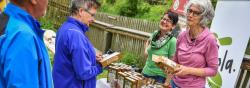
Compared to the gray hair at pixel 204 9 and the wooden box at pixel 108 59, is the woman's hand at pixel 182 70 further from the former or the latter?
the wooden box at pixel 108 59

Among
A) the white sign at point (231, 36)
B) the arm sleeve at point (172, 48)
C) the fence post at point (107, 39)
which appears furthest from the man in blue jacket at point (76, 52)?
the fence post at point (107, 39)

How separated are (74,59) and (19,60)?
1262 millimetres

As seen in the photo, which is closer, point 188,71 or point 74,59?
point 74,59

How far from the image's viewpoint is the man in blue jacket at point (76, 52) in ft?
9.11

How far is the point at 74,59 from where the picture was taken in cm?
278

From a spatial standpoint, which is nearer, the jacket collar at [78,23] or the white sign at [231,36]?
the jacket collar at [78,23]

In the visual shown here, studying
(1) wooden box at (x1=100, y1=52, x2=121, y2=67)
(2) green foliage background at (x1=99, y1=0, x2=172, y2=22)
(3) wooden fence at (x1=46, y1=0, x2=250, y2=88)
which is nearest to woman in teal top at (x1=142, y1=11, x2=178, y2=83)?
(1) wooden box at (x1=100, y1=52, x2=121, y2=67)

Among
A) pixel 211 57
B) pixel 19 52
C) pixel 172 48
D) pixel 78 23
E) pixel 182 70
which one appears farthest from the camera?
pixel 172 48

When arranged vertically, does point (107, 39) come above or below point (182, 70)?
below

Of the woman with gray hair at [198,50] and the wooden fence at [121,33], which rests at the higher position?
the woman with gray hair at [198,50]

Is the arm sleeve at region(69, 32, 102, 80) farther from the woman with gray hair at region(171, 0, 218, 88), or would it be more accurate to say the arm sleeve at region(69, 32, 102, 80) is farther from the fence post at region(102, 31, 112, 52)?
the fence post at region(102, 31, 112, 52)

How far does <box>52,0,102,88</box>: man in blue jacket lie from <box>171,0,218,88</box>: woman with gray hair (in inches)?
29.9

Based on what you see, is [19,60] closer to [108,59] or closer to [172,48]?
[108,59]

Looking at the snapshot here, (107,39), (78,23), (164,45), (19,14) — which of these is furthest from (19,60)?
(107,39)
